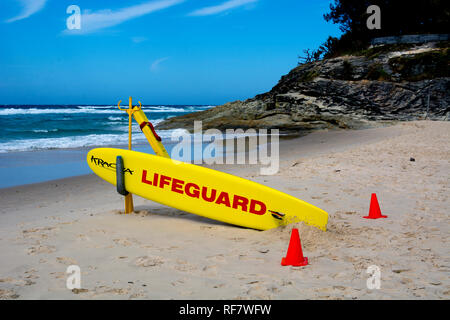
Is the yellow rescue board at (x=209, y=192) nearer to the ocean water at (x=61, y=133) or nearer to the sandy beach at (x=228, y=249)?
the sandy beach at (x=228, y=249)

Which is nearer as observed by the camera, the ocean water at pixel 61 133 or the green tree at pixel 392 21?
the ocean water at pixel 61 133

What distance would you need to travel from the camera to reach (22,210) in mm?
5520

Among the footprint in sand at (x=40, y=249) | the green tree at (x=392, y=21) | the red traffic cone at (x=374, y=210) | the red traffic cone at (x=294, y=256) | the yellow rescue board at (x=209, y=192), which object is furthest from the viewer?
the green tree at (x=392, y=21)

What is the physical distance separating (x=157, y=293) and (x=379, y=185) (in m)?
4.44

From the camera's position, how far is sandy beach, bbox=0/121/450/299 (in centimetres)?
257

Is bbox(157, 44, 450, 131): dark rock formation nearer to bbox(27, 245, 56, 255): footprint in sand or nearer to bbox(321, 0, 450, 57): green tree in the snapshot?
bbox(321, 0, 450, 57): green tree

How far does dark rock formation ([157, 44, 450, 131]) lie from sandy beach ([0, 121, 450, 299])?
42.1ft

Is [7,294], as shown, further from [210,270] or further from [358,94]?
[358,94]

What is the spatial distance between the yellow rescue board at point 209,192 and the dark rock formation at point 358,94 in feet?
46.8

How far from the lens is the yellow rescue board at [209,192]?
3.94m

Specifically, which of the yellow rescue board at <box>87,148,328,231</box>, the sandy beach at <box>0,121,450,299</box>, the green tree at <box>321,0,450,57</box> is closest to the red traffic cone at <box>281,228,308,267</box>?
the sandy beach at <box>0,121,450,299</box>

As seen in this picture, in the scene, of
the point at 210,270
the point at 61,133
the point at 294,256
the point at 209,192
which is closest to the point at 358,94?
the point at 61,133

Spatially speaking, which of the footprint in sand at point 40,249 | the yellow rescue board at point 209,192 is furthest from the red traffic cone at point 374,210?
the footprint in sand at point 40,249
